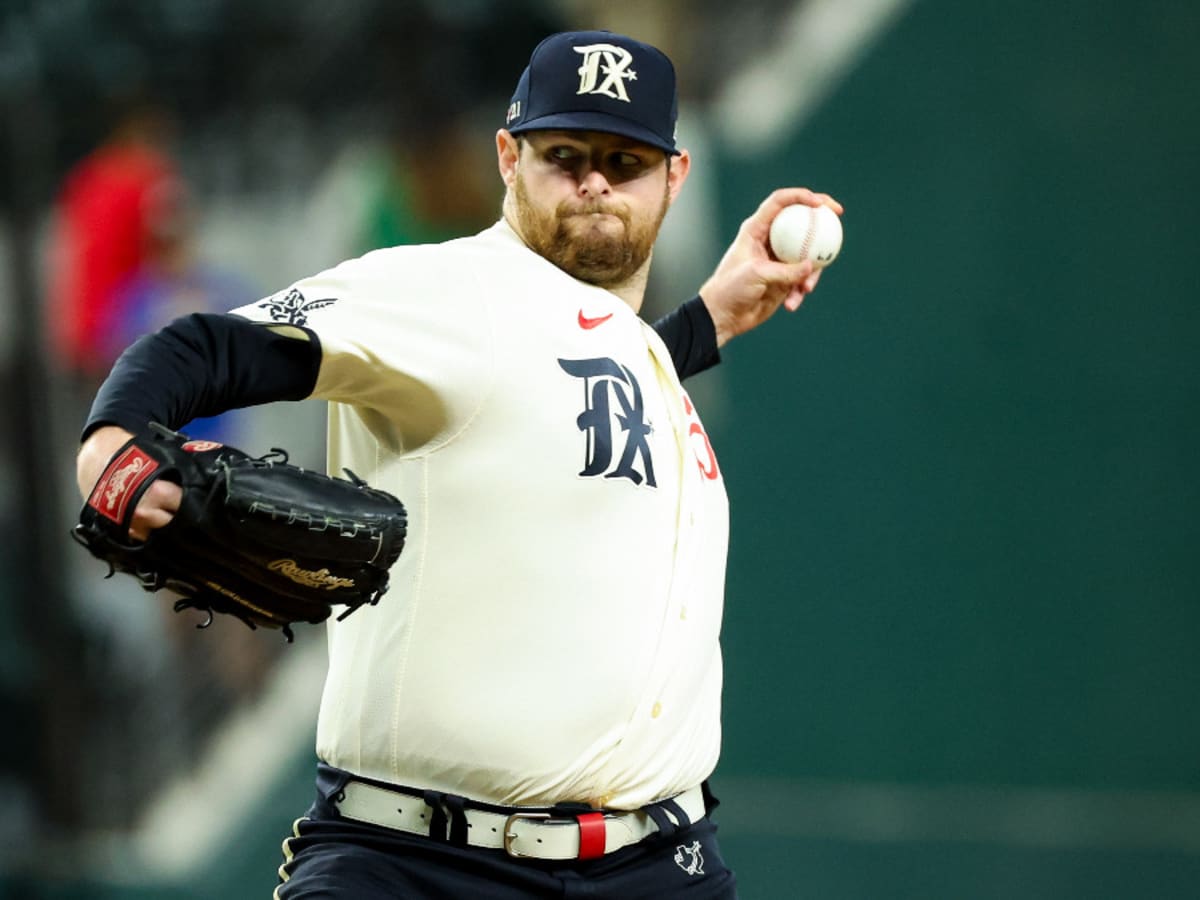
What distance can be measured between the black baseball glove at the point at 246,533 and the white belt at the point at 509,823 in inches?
17.1

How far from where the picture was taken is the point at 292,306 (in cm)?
297

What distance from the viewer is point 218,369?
2779mm

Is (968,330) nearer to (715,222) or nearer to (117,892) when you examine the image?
(715,222)

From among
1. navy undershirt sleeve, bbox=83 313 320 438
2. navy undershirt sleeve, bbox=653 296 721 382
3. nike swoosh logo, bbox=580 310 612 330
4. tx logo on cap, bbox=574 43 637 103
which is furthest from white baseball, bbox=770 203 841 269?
navy undershirt sleeve, bbox=83 313 320 438

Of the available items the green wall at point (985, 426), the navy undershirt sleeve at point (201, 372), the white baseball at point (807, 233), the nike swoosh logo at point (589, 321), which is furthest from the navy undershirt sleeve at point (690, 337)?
the green wall at point (985, 426)

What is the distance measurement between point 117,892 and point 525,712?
16.6 feet

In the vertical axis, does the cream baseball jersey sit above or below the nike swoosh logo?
below

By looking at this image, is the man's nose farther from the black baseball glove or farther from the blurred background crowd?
the blurred background crowd

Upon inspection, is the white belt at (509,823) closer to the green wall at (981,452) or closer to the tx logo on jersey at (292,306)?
the tx logo on jersey at (292,306)

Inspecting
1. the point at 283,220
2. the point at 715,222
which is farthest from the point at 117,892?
the point at 715,222

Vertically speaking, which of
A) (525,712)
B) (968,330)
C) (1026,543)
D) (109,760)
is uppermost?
(968,330)

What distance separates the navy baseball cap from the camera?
3.50 metres

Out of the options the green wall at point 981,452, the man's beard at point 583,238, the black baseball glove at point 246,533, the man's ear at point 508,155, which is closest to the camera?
the black baseball glove at point 246,533

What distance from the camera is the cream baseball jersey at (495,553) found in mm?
3064
